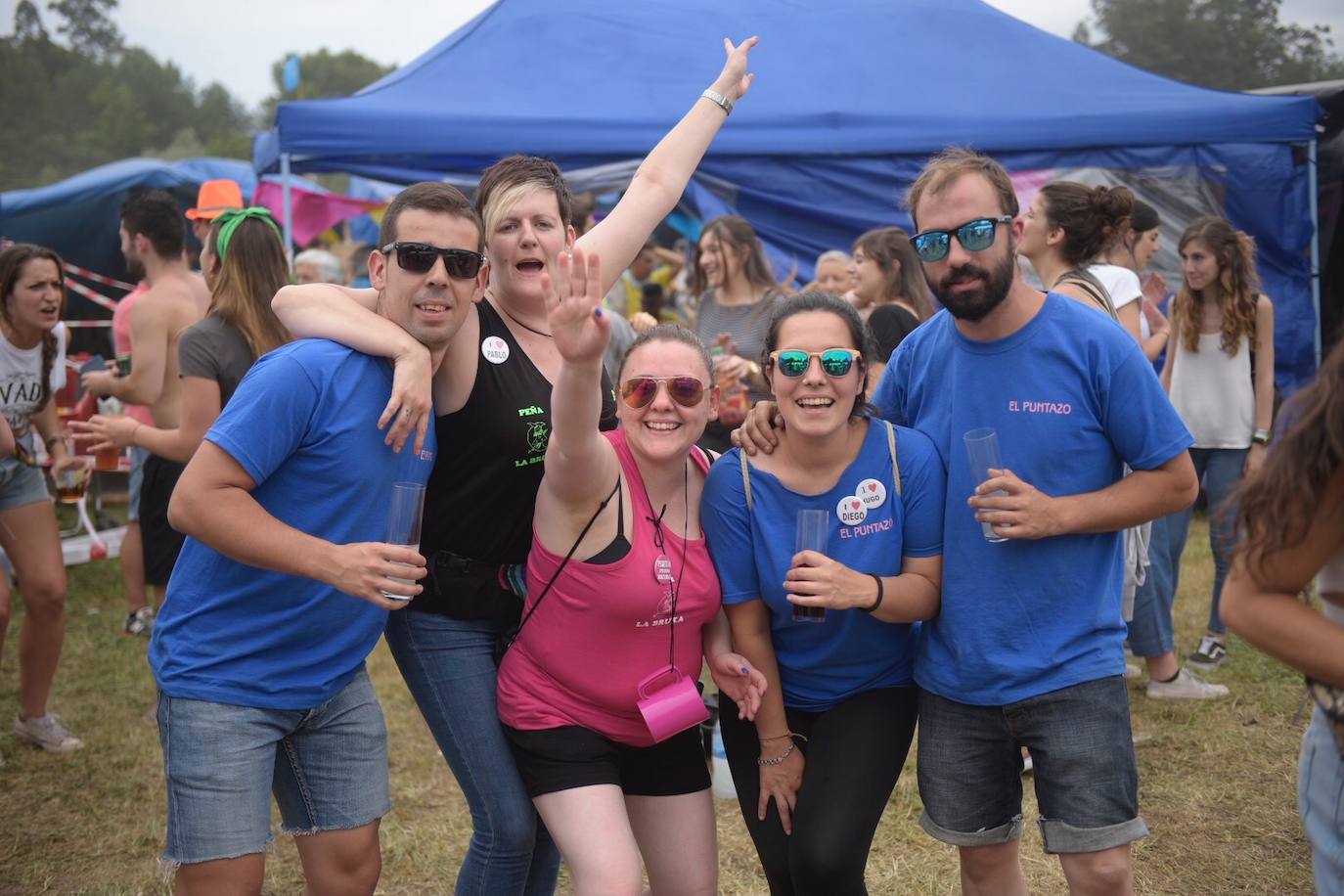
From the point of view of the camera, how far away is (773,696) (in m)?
2.79

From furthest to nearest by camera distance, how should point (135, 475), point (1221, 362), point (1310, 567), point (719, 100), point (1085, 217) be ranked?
point (135, 475) → point (1221, 362) → point (1085, 217) → point (719, 100) → point (1310, 567)

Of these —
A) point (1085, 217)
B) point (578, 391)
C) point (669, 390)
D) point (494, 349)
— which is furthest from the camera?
point (1085, 217)

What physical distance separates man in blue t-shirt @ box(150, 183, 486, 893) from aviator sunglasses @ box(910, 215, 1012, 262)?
1059 millimetres

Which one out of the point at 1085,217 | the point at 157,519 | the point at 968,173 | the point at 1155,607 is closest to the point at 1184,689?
the point at 1155,607

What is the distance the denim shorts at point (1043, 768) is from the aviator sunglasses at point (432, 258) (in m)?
1.54

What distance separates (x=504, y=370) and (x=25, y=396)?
11.5ft

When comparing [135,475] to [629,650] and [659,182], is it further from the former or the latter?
[629,650]

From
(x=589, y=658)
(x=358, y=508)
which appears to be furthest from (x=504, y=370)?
(x=589, y=658)

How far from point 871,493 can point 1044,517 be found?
415 mm

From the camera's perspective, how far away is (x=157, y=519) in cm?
540

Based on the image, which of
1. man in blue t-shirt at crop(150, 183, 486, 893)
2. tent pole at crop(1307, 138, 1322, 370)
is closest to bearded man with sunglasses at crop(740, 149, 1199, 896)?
man in blue t-shirt at crop(150, 183, 486, 893)

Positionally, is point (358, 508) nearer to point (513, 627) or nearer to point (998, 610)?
point (513, 627)

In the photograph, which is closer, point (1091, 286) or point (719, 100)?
point (719, 100)

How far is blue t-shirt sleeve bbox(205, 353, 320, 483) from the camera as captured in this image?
2.35m
